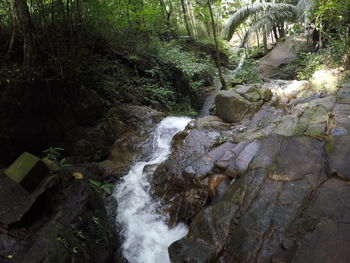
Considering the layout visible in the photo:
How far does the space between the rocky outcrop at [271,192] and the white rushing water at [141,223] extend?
0.89 ft

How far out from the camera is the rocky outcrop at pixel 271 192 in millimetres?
2586

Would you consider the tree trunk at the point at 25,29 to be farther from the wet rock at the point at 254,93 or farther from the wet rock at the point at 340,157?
the wet rock at the point at 340,157

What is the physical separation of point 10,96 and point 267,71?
11590 mm

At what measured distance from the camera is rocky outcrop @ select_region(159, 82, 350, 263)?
2586mm

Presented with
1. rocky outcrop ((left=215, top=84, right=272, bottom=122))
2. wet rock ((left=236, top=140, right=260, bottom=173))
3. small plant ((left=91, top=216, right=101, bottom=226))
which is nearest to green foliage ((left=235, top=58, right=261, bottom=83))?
rocky outcrop ((left=215, top=84, right=272, bottom=122))

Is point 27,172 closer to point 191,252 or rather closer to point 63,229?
point 63,229

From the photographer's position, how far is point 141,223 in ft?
14.0

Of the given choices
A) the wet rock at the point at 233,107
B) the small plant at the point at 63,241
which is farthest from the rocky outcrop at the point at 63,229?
the wet rock at the point at 233,107

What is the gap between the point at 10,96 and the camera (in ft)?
14.4

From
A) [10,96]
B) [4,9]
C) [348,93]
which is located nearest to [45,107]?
[10,96]

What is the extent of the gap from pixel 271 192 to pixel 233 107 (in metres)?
3.16

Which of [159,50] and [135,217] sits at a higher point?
[159,50]

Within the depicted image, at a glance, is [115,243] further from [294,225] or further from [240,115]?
[240,115]

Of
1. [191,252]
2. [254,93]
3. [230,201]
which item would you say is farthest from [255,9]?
[191,252]
